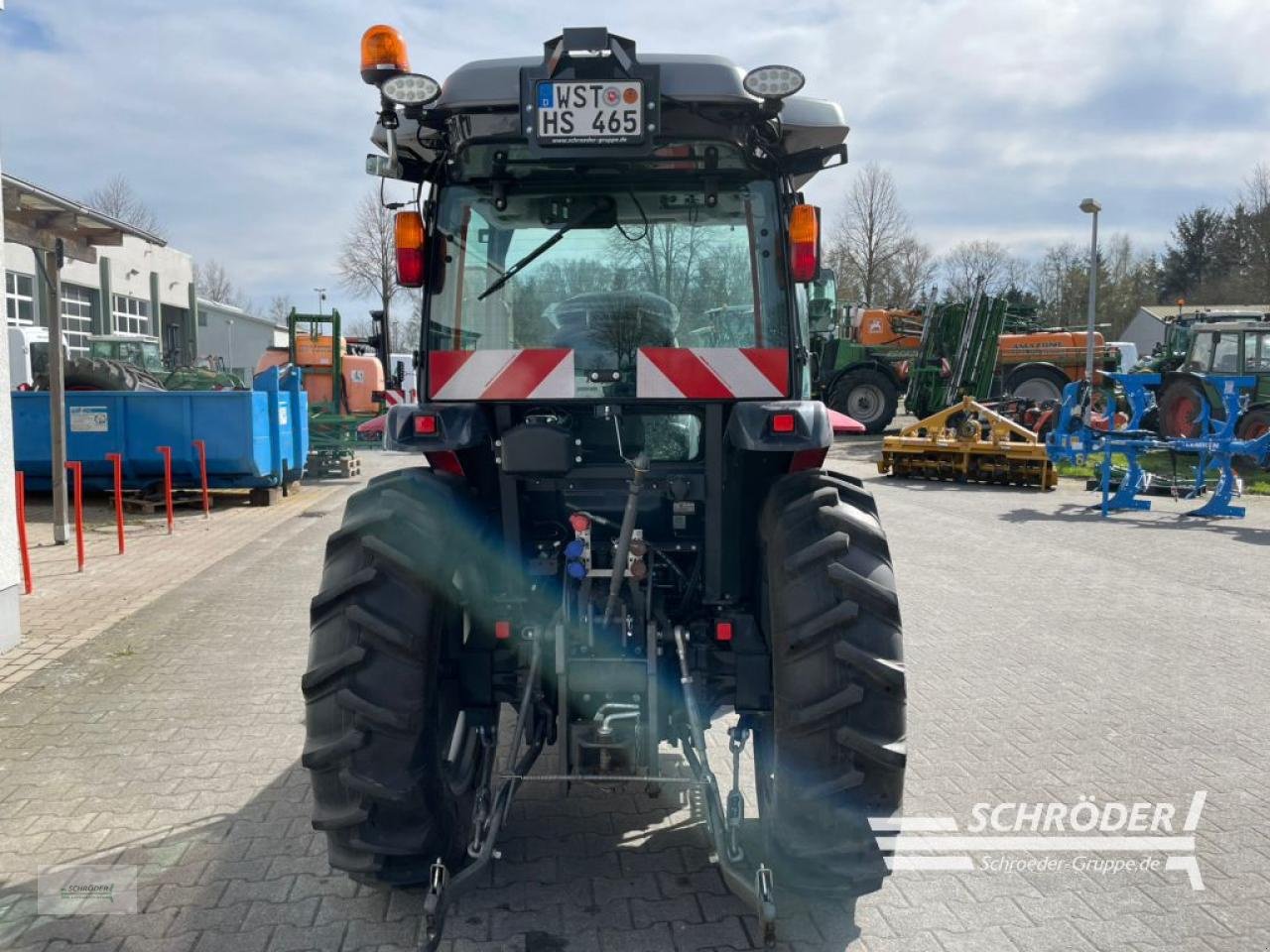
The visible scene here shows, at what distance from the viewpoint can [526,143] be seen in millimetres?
3426

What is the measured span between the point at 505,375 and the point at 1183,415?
18.5 metres

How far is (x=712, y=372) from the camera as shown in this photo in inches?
138

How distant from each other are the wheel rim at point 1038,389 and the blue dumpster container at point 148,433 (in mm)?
18588

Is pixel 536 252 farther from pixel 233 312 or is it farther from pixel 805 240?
pixel 233 312

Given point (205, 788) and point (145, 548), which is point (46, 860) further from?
point (145, 548)

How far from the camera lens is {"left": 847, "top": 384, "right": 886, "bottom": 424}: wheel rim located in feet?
80.2

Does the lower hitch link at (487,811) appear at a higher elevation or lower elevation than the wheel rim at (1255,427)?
lower

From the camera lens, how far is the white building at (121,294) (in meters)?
29.8

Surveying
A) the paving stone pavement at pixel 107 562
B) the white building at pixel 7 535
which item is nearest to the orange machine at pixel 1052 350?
the paving stone pavement at pixel 107 562

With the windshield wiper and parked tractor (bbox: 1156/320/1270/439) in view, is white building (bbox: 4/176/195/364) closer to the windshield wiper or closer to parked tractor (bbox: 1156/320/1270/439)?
parked tractor (bbox: 1156/320/1270/439)

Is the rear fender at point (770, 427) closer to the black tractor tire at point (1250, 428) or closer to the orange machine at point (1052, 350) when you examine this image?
the black tractor tire at point (1250, 428)

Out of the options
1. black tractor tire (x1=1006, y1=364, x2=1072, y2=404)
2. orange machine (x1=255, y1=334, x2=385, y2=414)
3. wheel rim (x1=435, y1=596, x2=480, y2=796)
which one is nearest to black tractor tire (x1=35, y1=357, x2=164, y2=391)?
orange machine (x1=255, y1=334, x2=385, y2=414)

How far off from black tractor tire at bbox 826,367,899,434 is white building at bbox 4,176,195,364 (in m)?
16.4

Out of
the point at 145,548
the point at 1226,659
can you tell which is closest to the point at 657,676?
the point at 1226,659
